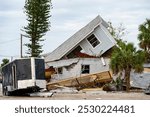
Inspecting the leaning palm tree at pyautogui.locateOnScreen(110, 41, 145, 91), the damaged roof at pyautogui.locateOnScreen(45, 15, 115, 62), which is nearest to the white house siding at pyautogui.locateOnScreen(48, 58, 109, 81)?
the damaged roof at pyautogui.locateOnScreen(45, 15, 115, 62)

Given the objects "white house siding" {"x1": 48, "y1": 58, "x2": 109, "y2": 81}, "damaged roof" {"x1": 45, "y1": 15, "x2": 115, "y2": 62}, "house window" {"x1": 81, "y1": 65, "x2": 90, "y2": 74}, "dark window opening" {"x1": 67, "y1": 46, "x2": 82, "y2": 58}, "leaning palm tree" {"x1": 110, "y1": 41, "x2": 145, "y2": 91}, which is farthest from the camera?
"dark window opening" {"x1": 67, "y1": 46, "x2": 82, "y2": 58}

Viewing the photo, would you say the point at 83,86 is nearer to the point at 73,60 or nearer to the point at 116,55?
the point at 116,55

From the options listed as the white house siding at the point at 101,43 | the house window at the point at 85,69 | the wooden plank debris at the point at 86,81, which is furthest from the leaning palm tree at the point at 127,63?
the white house siding at the point at 101,43

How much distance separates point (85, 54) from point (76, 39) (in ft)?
7.45

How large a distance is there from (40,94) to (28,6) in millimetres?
28593

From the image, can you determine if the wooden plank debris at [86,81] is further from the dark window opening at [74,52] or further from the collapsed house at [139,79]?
the dark window opening at [74,52]

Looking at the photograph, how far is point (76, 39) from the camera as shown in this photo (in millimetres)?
45500

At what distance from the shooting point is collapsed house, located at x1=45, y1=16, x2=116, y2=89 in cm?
4138

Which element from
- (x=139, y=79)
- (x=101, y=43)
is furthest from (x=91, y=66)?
(x=139, y=79)

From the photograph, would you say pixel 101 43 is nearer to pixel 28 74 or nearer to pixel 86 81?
pixel 86 81

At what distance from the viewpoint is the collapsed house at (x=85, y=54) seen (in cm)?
4138

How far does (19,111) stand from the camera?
5.04 metres

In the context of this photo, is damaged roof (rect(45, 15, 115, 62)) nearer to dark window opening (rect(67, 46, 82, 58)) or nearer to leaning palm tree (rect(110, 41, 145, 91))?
dark window opening (rect(67, 46, 82, 58))

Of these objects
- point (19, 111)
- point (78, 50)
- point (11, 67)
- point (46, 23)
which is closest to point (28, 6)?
point (46, 23)
